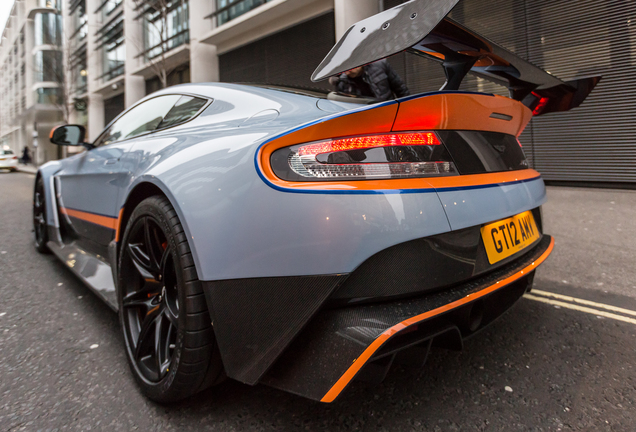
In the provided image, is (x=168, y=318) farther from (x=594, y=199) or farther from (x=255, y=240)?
(x=594, y=199)

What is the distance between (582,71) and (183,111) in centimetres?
797

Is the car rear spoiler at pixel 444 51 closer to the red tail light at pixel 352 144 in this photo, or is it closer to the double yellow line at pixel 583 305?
the red tail light at pixel 352 144

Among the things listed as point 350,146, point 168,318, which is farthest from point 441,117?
point 168,318

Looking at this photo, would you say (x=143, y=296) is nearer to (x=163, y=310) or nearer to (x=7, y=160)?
(x=163, y=310)

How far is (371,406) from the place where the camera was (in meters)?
1.47

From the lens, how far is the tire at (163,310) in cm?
135

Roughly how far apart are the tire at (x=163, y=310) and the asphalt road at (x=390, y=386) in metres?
0.13

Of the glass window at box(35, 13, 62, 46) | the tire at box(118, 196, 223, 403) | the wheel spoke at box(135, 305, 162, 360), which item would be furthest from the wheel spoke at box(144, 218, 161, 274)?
the glass window at box(35, 13, 62, 46)

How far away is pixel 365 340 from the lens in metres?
1.09

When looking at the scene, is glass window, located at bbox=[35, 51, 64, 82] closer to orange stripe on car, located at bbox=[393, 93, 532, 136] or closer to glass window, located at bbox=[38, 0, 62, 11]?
glass window, located at bbox=[38, 0, 62, 11]

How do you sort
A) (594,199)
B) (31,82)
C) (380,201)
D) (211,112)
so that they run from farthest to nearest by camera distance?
(31,82) < (594,199) < (211,112) < (380,201)

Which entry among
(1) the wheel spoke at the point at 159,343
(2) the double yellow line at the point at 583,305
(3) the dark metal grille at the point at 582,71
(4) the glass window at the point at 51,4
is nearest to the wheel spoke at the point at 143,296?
(1) the wheel spoke at the point at 159,343

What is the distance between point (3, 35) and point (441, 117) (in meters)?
85.1

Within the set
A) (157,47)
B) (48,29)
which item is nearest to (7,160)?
(48,29)
